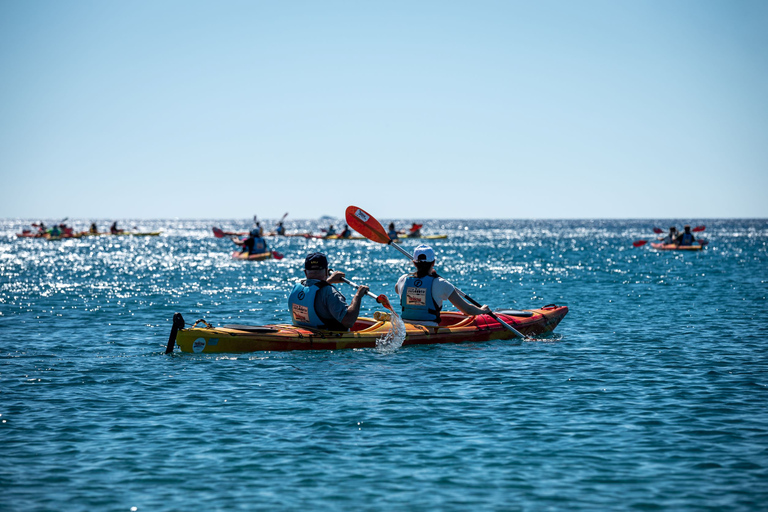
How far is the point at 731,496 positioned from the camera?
5941 mm

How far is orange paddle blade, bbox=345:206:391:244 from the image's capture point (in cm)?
1542

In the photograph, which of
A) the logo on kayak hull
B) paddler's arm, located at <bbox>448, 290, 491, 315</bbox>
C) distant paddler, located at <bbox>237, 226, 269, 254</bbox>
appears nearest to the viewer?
the logo on kayak hull

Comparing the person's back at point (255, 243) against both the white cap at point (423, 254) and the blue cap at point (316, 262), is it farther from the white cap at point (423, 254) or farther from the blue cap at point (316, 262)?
the blue cap at point (316, 262)

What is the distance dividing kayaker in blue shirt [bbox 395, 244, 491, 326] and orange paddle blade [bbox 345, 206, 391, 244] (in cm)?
231

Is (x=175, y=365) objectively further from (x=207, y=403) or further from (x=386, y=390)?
(x=386, y=390)

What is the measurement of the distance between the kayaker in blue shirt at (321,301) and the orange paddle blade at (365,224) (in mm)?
3393

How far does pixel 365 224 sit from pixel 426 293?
3.10m

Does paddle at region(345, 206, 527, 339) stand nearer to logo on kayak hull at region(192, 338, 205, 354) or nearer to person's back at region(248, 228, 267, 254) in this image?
logo on kayak hull at region(192, 338, 205, 354)

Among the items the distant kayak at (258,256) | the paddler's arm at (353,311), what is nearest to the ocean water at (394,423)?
the paddler's arm at (353,311)

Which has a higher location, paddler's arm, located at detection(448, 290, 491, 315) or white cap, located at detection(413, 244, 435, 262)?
white cap, located at detection(413, 244, 435, 262)

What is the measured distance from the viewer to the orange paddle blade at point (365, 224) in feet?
50.6

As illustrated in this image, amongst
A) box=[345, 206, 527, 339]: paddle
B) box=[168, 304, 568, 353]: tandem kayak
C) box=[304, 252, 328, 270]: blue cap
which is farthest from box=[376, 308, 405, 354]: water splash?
box=[345, 206, 527, 339]: paddle

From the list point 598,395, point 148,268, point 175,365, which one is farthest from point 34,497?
point 148,268

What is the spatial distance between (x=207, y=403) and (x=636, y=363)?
6962 mm
